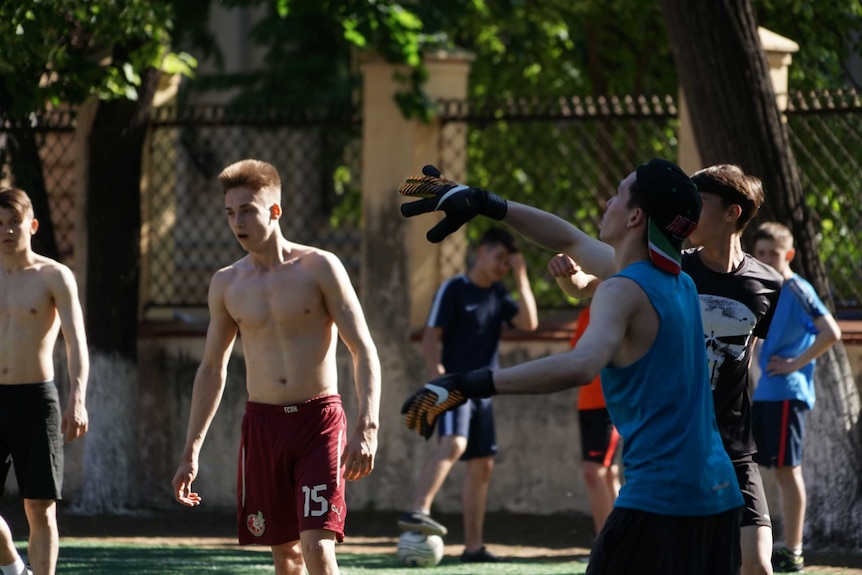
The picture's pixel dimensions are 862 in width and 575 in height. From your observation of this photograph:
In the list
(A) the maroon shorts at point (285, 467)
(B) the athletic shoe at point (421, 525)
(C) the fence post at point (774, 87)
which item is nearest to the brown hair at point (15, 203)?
(A) the maroon shorts at point (285, 467)

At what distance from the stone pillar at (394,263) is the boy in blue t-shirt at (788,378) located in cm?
288

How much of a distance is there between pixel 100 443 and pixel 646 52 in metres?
6.41

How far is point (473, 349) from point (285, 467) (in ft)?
9.95

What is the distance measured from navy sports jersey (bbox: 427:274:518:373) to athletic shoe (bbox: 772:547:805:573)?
81.0 inches

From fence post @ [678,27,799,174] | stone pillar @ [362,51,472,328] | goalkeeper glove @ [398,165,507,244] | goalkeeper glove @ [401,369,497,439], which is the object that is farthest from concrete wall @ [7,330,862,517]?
goalkeeper glove @ [401,369,497,439]

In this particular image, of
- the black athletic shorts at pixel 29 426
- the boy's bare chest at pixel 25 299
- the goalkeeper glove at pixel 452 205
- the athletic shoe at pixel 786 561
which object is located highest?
the goalkeeper glove at pixel 452 205

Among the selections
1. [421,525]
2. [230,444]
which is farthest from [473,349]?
[230,444]

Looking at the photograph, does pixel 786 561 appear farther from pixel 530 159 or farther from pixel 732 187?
pixel 530 159

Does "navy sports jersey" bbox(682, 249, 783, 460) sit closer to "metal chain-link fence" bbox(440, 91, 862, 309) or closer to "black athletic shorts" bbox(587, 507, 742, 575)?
"black athletic shorts" bbox(587, 507, 742, 575)

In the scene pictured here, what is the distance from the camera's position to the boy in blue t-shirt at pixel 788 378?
7230 mm

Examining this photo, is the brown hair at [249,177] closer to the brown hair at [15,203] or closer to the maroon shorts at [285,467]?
the maroon shorts at [285,467]

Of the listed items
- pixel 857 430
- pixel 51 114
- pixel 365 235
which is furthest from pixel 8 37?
pixel 857 430

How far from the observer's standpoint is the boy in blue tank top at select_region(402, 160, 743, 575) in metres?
3.60

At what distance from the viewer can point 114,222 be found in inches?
383
